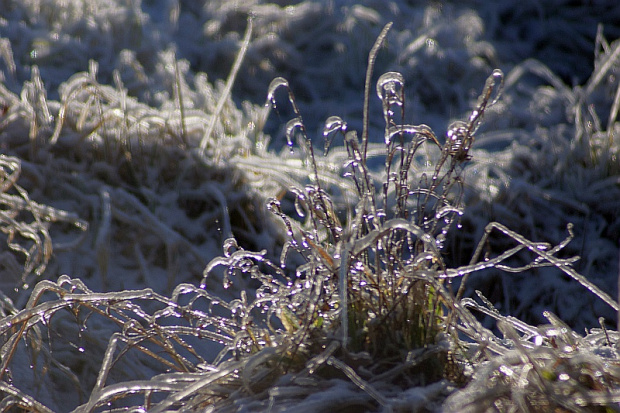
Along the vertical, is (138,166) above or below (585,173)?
above

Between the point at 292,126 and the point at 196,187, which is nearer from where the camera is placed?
the point at 292,126

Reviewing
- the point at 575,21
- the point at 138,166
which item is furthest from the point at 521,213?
the point at 575,21

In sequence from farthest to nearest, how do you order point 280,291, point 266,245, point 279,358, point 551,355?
point 266,245 → point 280,291 → point 279,358 → point 551,355

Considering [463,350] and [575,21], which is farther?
[575,21]

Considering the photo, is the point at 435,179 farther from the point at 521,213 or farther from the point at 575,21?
the point at 575,21

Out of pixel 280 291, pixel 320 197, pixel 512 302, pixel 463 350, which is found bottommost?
pixel 512 302

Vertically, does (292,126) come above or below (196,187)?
above

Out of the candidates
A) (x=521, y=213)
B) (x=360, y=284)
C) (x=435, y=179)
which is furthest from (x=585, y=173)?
(x=360, y=284)

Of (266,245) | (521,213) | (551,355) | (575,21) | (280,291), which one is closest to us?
(551,355)
